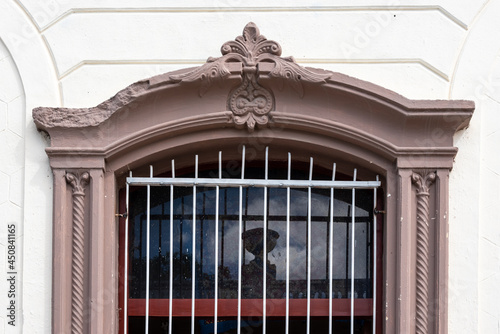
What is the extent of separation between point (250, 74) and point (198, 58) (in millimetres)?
358

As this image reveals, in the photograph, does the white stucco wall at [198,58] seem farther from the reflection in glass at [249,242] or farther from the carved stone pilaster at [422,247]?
the reflection in glass at [249,242]

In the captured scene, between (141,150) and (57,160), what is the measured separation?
1.63 ft

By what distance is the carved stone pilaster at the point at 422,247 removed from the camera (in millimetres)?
5129

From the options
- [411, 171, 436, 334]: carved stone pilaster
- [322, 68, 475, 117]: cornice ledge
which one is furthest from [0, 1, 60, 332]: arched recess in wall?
[411, 171, 436, 334]: carved stone pilaster

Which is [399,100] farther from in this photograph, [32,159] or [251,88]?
[32,159]

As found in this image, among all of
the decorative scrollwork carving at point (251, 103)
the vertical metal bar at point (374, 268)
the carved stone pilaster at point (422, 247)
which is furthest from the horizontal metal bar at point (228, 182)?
the carved stone pilaster at point (422, 247)

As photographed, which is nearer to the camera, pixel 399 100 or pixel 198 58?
pixel 399 100

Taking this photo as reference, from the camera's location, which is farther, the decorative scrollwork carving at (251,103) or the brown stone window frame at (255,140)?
the decorative scrollwork carving at (251,103)

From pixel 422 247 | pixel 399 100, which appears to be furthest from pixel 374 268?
pixel 399 100

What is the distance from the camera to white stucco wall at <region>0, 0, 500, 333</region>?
5.29m

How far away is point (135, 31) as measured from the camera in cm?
548

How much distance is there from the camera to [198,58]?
5.45 m

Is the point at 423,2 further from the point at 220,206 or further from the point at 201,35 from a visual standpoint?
the point at 220,206

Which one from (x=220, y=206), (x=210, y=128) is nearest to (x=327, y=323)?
(x=220, y=206)
